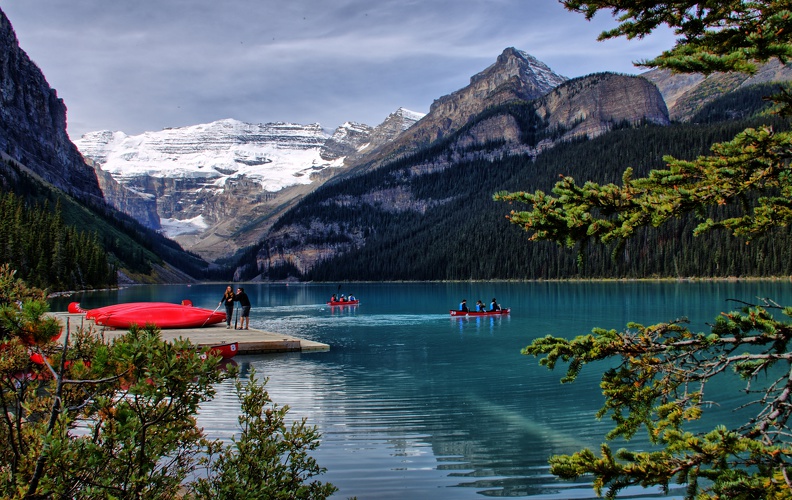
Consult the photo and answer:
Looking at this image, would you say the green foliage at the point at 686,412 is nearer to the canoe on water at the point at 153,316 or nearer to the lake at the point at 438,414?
the lake at the point at 438,414

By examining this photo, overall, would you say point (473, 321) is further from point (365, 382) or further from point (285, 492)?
point (285, 492)

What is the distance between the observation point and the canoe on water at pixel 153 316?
32688 mm

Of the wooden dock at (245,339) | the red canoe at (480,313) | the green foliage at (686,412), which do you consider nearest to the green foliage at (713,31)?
the green foliage at (686,412)

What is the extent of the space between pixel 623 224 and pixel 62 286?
389ft

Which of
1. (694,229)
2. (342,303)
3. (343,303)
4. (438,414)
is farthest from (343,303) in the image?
(694,229)

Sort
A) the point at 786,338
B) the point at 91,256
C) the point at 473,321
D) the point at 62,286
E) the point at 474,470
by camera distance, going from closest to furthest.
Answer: the point at 786,338
the point at 474,470
the point at 473,321
the point at 62,286
the point at 91,256

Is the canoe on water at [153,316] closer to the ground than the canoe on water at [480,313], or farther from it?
farther from it

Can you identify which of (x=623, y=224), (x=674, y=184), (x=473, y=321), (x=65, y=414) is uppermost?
(x=674, y=184)

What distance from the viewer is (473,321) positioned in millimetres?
56500

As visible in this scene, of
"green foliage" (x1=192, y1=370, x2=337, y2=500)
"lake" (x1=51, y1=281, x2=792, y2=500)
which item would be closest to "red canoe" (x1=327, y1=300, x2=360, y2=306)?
"lake" (x1=51, y1=281, x2=792, y2=500)

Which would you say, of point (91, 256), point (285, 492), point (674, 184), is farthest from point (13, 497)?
point (91, 256)

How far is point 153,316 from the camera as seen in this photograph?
33938mm

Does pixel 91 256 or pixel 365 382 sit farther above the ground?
pixel 91 256

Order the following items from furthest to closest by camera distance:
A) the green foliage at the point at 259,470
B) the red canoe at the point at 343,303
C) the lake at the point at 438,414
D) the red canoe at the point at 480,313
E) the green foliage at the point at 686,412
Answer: the red canoe at the point at 343,303 → the red canoe at the point at 480,313 → the lake at the point at 438,414 → the green foliage at the point at 259,470 → the green foliage at the point at 686,412
